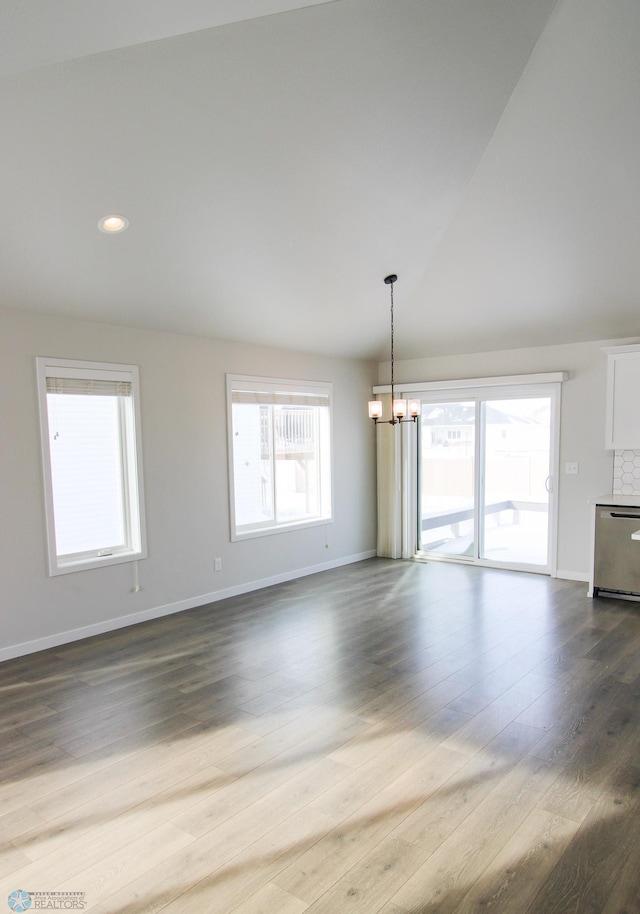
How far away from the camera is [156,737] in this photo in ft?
10.2

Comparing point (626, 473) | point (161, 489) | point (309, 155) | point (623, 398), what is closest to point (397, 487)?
point (626, 473)

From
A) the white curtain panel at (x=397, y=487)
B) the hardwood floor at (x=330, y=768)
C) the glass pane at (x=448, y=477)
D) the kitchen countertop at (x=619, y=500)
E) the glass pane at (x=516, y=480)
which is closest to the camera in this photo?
the hardwood floor at (x=330, y=768)

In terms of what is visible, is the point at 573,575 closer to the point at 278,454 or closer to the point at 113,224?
the point at 278,454

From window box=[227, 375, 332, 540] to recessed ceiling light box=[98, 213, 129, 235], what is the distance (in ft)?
7.00

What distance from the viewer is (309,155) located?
353 centimetres

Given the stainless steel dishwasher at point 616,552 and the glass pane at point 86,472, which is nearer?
the glass pane at point 86,472

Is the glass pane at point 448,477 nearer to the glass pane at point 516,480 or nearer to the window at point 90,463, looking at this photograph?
the glass pane at point 516,480

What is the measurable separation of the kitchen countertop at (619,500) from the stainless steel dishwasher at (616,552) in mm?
34

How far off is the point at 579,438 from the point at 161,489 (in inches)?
166

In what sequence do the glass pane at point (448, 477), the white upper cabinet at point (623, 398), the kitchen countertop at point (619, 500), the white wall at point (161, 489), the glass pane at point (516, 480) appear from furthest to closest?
the glass pane at point (448, 477)
the glass pane at point (516, 480)
the white upper cabinet at point (623, 398)
the kitchen countertop at point (619, 500)
the white wall at point (161, 489)

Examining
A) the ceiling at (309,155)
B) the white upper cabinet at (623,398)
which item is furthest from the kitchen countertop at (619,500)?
the ceiling at (309,155)

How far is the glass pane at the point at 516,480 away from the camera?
6.38 m

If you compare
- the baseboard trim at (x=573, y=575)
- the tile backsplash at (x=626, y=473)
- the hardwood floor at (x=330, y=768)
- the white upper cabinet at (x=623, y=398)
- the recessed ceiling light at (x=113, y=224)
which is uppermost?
the recessed ceiling light at (x=113, y=224)

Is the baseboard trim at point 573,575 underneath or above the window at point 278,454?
underneath
